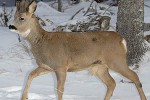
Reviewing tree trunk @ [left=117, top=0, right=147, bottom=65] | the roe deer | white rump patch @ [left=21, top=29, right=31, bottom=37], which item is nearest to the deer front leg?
the roe deer

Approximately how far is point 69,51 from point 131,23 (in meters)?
2.72

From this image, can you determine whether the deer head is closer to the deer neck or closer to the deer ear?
the deer ear

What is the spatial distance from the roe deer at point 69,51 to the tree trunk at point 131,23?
2.18 m

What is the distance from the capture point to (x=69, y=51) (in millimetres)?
7059

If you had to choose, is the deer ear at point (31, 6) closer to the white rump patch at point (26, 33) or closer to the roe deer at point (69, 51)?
the roe deer at point (69, 51)

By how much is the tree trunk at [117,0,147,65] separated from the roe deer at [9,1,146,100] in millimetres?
2175

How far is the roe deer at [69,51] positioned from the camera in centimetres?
688

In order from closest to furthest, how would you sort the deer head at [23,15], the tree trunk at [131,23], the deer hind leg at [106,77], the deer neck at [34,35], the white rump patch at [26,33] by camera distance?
the deer head at [23,15], the white rump patch at [26,33], the deer neck at [34,35], the deer hind leg at [106,77], the tree trunk at [131,23]

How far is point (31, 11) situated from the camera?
22.4ft

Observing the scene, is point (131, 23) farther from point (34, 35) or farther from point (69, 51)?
point (34, 35)

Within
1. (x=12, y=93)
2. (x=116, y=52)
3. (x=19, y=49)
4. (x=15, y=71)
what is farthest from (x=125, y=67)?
(x=19, y=49)

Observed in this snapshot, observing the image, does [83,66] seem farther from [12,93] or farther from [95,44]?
[12,93]

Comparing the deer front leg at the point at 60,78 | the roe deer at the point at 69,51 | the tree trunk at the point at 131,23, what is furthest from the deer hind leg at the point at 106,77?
the tree trunk at the point at 131,23

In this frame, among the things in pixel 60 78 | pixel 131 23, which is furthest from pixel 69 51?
pixel 131 23
